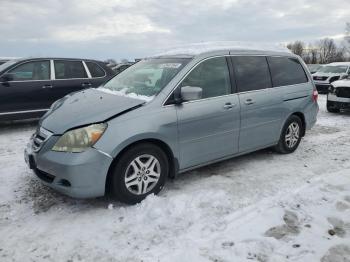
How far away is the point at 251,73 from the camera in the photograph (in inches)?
201

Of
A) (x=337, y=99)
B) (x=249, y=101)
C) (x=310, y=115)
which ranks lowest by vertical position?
(x=337, y=99)

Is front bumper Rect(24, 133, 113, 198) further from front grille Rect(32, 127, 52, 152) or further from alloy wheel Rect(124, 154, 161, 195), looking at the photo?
alloy wheel Rect(124, 154, 161, 195)

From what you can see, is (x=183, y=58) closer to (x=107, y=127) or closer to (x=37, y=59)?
(x=107, y=127)

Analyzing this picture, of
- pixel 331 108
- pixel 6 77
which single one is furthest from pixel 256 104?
pixel 331 108

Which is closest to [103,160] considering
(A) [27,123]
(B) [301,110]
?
(B) [301,110]

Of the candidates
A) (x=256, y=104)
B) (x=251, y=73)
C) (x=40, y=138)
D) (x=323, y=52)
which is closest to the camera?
(x=40, y=138)

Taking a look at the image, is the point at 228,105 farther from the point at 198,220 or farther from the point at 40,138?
the point at 40,138

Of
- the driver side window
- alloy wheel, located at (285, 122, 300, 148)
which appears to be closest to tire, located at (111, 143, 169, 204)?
the driver side window

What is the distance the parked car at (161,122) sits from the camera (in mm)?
3586

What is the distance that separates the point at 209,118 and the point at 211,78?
575 mm

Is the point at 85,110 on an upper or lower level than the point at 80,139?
upper

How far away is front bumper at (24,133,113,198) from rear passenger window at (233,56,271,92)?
2.34 meters

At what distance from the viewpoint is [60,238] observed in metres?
3.23

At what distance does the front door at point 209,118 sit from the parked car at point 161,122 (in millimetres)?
13
